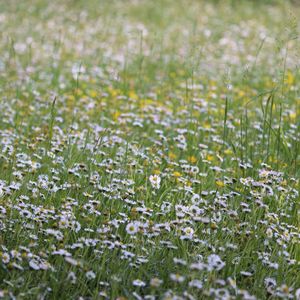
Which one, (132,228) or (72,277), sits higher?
(132,228)

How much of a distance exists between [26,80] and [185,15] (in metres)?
4.66

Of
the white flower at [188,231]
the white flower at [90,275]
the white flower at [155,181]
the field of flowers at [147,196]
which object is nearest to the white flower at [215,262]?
the field of flowers at [147,196]

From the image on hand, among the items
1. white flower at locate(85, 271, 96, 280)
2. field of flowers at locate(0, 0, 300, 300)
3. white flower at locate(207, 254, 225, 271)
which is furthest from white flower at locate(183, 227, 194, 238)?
white flower at locate(85, 271, 96, 280)

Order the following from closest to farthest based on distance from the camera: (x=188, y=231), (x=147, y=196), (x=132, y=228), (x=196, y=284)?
(x=196, y=284)
(x=132, y=228)
(x=188, y=231)
(x=147, y=196)

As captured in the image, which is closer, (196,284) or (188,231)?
(196,284)

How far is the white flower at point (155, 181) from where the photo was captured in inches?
121

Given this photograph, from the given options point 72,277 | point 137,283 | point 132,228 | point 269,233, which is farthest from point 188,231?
point 72,277

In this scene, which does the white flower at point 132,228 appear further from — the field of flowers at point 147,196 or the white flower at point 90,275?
the white flower at point 90,275

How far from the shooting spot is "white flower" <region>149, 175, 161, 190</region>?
309 centimetres

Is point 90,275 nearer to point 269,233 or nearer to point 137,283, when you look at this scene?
point 137,283

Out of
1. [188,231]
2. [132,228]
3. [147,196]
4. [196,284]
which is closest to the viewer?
[196,284]

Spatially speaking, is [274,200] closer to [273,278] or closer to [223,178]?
[223,178]

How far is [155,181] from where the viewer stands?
3123 mm

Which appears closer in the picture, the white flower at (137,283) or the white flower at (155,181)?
the white flower at (137,283)
